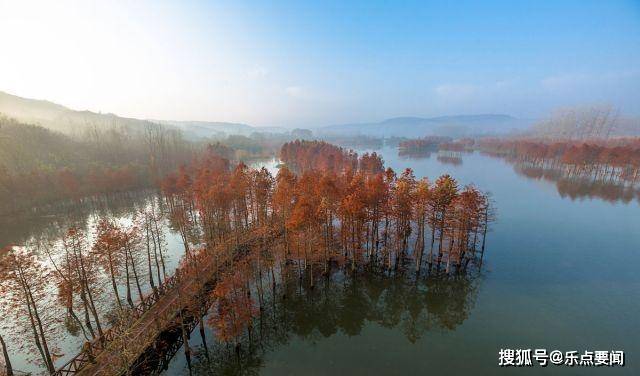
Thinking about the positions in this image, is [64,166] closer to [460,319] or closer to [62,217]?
[62,217]

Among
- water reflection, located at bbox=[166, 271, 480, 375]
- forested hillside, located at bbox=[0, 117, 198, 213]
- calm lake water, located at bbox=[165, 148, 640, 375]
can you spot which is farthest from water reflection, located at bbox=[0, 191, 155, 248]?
calm lake water, located at bbox=[165, 148, 640, 375]

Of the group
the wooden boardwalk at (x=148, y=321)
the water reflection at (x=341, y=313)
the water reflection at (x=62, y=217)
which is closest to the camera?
the wooden boardwalk at (x=148, y=321)

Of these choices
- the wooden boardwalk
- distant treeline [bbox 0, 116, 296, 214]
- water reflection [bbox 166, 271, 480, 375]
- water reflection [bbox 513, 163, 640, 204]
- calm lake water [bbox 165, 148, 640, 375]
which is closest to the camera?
the wooden boardwalk

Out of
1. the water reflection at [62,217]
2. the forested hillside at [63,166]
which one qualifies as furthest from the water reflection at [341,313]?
the forested hillside at [63,166]

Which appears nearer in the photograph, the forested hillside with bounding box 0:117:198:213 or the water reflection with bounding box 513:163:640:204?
the forested hillside with bounding box 0:117:198:213

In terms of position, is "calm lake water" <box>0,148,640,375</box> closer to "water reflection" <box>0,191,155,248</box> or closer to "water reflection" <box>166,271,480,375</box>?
"water reflection" <box>166,271,480,375</box>

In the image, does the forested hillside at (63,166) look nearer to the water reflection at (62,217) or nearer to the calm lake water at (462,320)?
the water reflection at (62,217)
